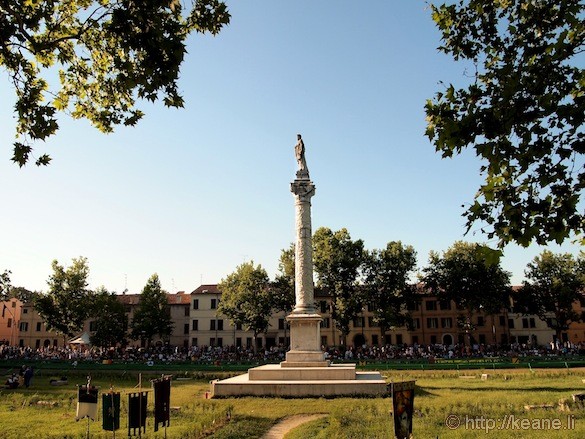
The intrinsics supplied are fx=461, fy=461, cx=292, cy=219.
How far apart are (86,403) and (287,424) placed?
6.94 metres

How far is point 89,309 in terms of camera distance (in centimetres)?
6259

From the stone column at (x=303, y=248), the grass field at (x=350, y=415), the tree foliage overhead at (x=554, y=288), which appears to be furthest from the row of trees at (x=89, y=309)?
the tree foliage overhead at (x=554, y=288)

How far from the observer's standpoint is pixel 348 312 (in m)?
53.3

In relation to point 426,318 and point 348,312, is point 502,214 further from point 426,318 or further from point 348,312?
point 426,318

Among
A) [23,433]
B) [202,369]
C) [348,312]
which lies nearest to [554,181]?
[23,433]

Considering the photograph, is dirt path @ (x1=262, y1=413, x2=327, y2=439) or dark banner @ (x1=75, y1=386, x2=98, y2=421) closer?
dark banner @ (x1=75, y1=386, x2=98, y2=421)

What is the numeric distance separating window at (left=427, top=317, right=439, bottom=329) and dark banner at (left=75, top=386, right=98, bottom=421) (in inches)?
2613

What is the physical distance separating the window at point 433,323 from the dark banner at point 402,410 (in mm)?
65227

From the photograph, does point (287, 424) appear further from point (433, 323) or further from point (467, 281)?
point (433, 323)

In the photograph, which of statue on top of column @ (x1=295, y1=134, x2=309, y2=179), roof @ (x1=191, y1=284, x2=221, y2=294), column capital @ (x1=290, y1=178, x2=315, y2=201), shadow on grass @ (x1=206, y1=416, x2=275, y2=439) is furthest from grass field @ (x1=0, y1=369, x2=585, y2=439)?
roof @ (x1=191, y1=284, x2=221, y2=294)

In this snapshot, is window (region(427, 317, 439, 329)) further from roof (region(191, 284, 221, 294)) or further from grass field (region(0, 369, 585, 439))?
grass field (region(0, 369, 585, 439))

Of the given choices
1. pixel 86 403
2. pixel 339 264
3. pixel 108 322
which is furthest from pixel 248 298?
pixel 86 403

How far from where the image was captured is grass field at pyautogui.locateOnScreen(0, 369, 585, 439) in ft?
46.4

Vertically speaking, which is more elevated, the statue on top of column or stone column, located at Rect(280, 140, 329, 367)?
the statue on top of column
